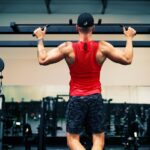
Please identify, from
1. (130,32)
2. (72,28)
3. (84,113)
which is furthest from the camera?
(72,28)

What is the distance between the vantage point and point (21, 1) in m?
10.4

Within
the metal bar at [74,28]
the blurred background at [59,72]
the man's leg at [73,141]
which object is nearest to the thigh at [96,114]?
the man's leg at [73,141]

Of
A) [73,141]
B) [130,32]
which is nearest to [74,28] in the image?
[130,32]

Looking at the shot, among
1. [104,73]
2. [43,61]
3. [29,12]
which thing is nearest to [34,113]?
[104,73]

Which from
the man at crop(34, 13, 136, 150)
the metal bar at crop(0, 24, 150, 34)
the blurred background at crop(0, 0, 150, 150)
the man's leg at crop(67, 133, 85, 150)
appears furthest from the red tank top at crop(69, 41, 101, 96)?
the blurred background at crop(0, 0, 150, 150)

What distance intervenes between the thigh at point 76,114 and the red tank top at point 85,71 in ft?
0.25

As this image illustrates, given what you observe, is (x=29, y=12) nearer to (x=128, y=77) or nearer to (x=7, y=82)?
(x=7, y=82)

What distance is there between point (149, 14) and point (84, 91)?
26.8 ft

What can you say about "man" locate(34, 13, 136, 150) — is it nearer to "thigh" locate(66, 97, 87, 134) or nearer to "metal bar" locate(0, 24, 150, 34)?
"thigh" locate(66, 97, 87, 134)

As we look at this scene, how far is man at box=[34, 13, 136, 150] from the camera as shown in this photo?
9.78 ft

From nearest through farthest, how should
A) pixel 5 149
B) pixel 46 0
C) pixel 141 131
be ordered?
pixel 5 149 < pixel 141 131 < pixel 46 0

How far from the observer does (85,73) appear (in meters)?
3.01

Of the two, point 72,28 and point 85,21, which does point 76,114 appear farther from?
point 72,28

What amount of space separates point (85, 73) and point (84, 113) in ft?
1.26
